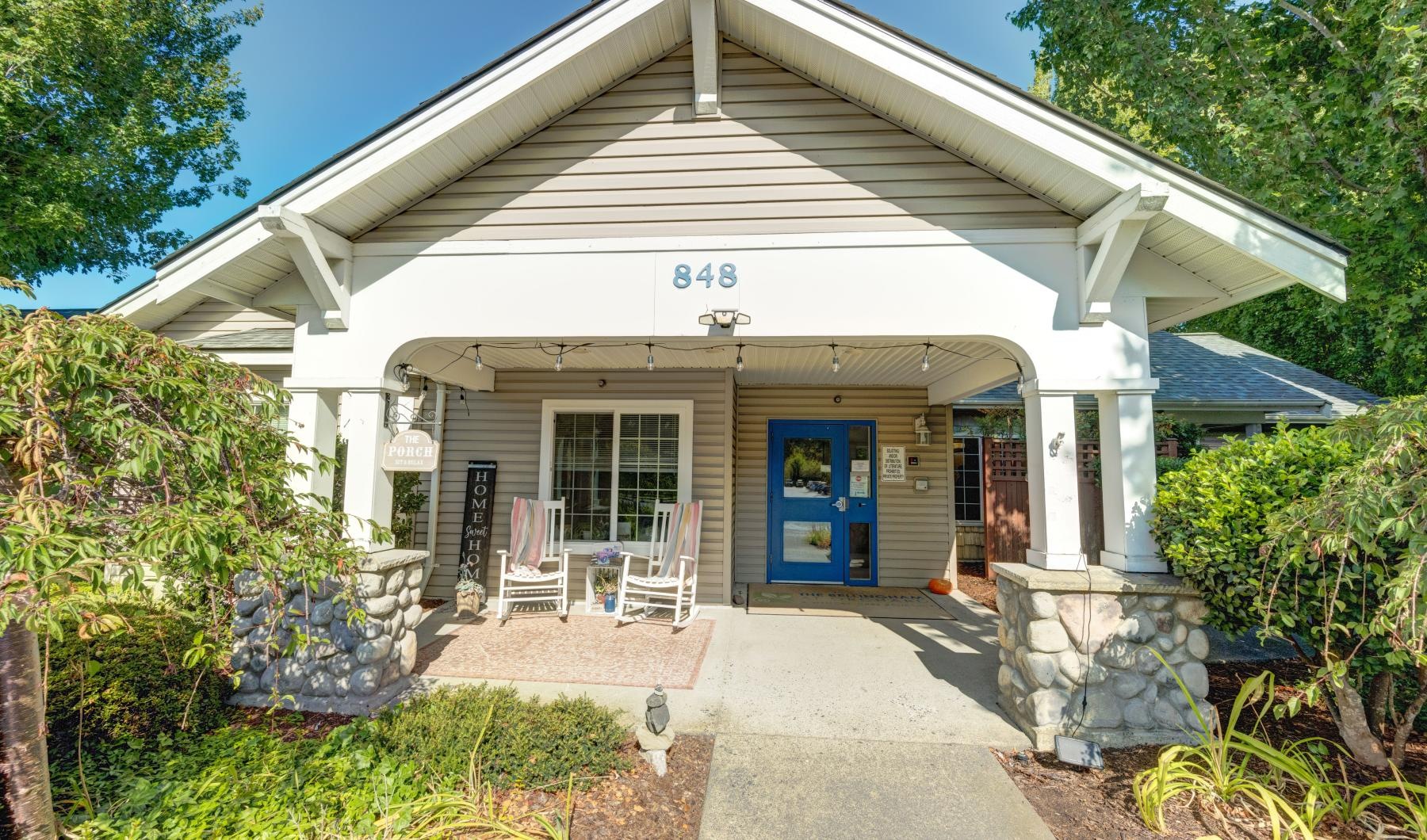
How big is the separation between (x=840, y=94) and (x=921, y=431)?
4.26 meters

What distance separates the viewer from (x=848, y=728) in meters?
3.43

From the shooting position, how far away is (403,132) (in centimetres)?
358

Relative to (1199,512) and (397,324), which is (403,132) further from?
(1199,512)

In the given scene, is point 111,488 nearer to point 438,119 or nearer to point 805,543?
point 438,119

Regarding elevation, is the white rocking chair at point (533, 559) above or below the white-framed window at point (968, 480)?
below

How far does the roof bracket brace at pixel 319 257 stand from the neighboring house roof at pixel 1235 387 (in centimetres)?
661

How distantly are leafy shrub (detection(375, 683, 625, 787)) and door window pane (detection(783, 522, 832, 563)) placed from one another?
425 cm

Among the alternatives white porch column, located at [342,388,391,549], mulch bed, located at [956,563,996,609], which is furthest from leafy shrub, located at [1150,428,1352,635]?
white porch column, located at [342,388,391,549]

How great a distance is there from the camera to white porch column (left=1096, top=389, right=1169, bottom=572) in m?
3.46

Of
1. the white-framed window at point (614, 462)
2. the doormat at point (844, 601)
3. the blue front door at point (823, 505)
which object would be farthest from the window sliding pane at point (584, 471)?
the blue front door at point (823, 505)

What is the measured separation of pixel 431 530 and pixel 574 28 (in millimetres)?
5135

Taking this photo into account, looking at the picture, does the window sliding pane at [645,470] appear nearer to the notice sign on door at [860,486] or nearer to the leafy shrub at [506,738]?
the notice sign on door at [860,486]

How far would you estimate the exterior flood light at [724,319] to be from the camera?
3.65 meters

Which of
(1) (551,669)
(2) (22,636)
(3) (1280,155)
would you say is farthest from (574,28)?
(3) (1280,155)
